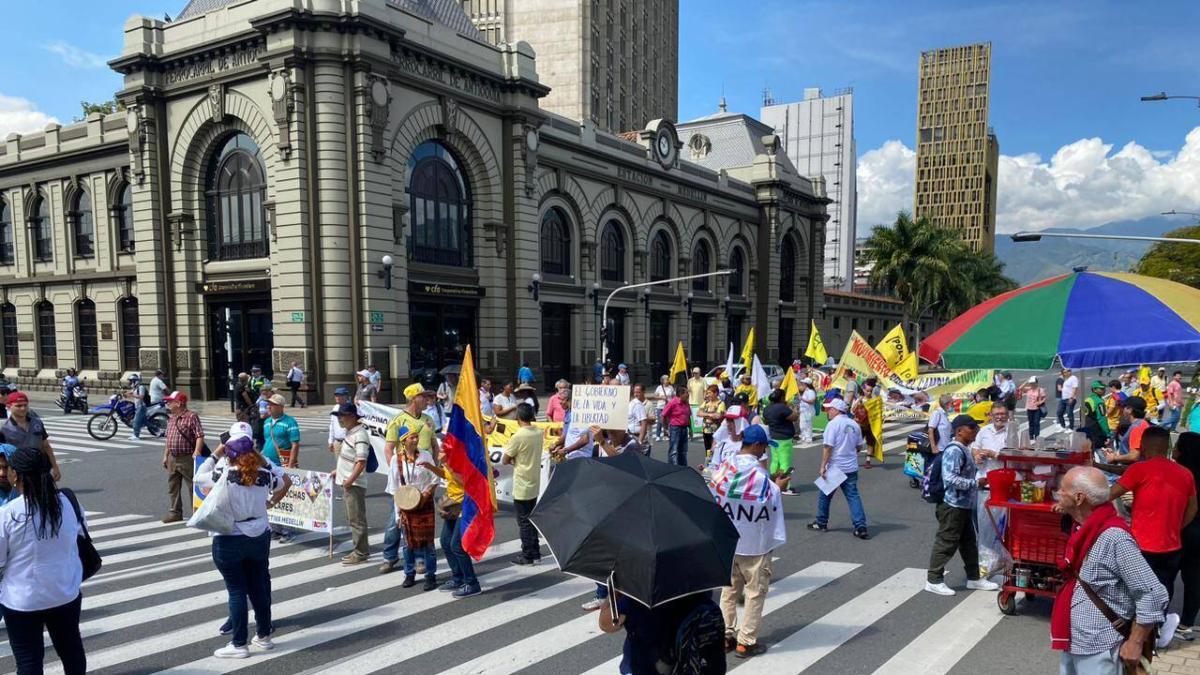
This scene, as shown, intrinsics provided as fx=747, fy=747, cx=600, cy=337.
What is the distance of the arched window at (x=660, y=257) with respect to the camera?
41.6 meters

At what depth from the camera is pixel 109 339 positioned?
1300 inches

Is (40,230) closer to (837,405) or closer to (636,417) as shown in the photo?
(636,417)

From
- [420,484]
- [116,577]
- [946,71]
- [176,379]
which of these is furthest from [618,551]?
[946,71]

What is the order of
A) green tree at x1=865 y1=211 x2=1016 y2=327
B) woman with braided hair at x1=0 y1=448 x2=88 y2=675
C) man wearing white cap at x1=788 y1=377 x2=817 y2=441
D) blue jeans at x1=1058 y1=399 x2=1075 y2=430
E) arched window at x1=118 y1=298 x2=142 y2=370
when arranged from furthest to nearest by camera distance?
1. green tree at x1=865 y1=211 x2=1016 y2=327
2. arched window at x1=118 y1=298 x2=142 y2=370
3. blue jeans at x1=1058 y1=399 x2=1075 y2=430
4. man wearing white cap at x1=788 y1=377 x2=817 y2=441
5. woman with braided hair at x1=0 y1=448 x2=88 y2=675

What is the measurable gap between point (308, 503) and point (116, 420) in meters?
14.7

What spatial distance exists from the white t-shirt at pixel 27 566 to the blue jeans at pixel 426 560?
332 centimetres

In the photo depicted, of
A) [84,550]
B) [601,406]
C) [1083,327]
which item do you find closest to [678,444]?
[601,406]

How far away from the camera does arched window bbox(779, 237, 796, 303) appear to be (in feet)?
171

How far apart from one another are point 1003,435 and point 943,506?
8.07 ft

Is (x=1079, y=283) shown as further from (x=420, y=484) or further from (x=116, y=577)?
(x=116, y=577)

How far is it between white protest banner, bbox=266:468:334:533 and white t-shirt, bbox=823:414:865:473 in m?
6.23

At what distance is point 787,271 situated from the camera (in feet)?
174

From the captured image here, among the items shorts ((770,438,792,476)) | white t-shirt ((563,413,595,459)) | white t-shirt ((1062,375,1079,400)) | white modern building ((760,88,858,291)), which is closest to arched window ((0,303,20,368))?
white t-shirt ((563,413,595,459))

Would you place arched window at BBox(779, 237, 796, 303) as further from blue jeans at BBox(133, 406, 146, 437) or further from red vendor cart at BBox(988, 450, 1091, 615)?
red vendor cart at BBox(988, 450, 1091, 615)
